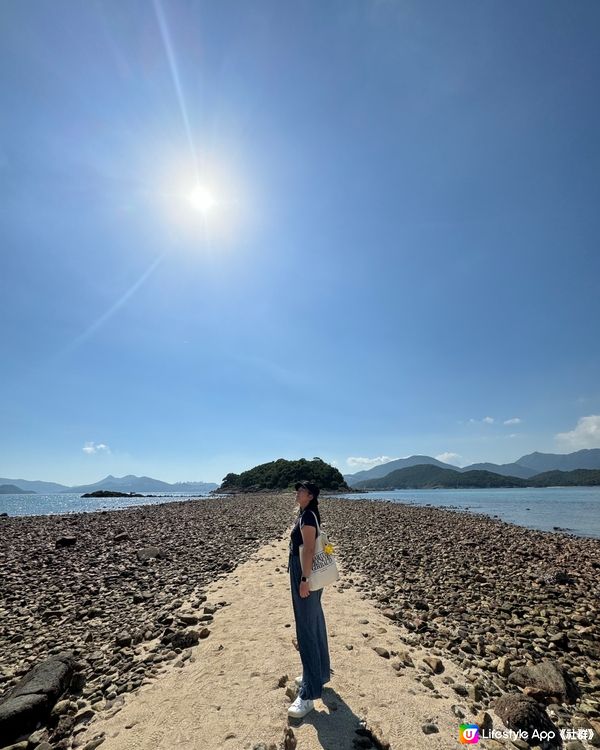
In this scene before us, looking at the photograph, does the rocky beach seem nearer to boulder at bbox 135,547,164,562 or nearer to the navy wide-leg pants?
boulder at bbox 135,547,164,562

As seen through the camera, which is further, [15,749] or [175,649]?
[175,649]

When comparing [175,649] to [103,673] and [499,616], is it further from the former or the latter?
[499,616]

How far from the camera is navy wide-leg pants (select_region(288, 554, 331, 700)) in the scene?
5520 millimetres

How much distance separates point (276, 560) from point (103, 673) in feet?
32.6

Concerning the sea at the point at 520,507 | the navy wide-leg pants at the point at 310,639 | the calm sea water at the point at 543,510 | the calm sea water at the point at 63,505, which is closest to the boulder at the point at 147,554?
the navy wide-leg pants at the point at 310,639

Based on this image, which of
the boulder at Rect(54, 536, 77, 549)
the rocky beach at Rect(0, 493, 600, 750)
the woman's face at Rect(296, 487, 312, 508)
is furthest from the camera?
the boulder at Rect(54, 536, 77, 549)

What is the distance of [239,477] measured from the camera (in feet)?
559

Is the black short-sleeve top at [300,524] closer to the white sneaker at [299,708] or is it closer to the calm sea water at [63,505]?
the white sneaker at [299,708]

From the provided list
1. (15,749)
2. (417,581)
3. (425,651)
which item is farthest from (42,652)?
(417,581)

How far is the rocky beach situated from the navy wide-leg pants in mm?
709

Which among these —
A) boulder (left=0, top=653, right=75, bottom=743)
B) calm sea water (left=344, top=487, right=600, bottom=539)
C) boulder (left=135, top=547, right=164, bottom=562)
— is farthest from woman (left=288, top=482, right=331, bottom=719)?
calm sea water (left=344, top=487, right=600, bottom=539)

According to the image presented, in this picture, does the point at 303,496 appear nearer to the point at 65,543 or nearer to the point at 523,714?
the point at 523,714

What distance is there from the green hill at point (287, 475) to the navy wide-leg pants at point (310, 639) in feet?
435

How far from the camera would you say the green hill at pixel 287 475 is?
141625mm
